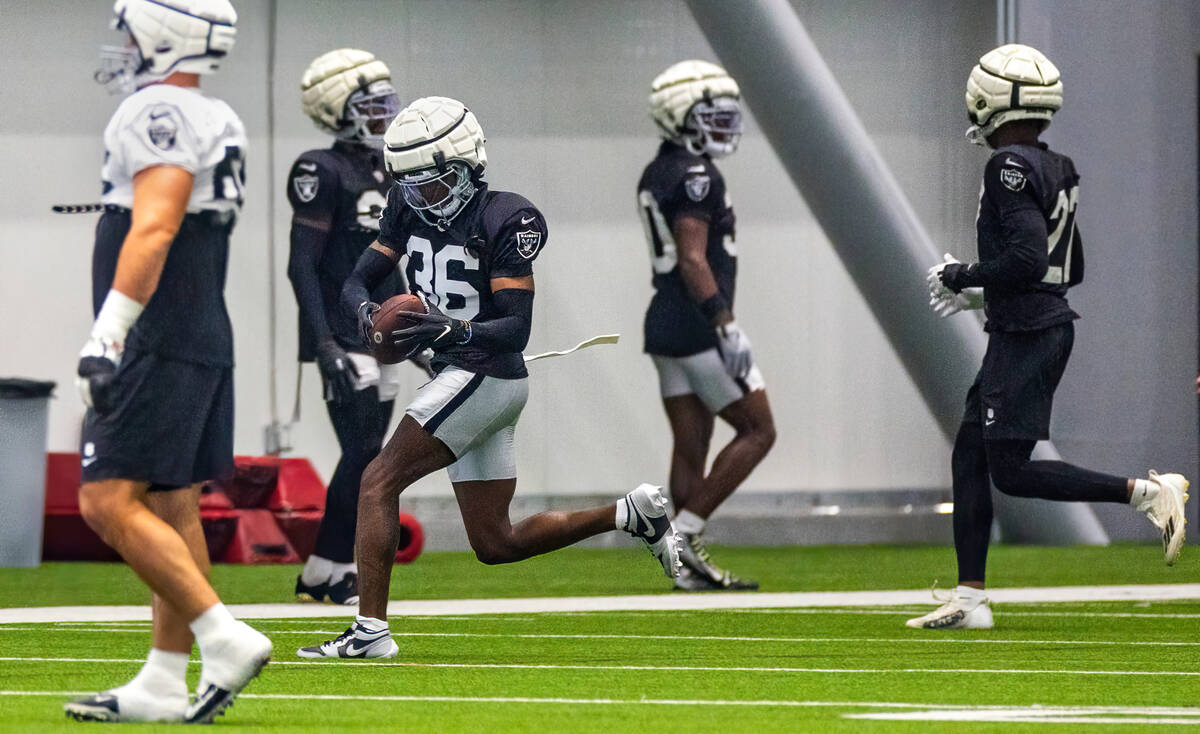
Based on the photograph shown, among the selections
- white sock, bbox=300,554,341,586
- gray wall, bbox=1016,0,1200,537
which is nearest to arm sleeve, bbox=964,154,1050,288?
white sock, bbox=300,554,341,586

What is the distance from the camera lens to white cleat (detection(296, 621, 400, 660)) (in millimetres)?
6539

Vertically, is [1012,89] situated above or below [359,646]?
above

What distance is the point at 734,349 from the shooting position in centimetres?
980

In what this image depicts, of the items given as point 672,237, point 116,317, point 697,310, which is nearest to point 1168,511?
point 697,310

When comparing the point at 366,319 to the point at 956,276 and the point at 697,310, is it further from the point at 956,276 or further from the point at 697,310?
the point at 697,310

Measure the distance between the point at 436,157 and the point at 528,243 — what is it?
0.38 metres

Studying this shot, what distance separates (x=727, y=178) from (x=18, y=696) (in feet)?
30.9

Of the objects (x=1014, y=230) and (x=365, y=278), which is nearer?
(x=365, y=278)

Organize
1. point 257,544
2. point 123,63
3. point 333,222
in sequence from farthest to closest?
point 257,544, point 333,222, point 123,63

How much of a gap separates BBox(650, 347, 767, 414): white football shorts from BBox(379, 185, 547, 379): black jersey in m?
3.24

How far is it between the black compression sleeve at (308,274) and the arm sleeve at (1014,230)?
2.59m

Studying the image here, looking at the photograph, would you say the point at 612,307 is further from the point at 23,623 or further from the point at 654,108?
the point at 23,623

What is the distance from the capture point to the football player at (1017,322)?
751cm

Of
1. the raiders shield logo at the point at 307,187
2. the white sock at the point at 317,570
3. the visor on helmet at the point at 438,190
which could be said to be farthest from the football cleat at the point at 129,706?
the raiders shield logo at the point at 307,187
